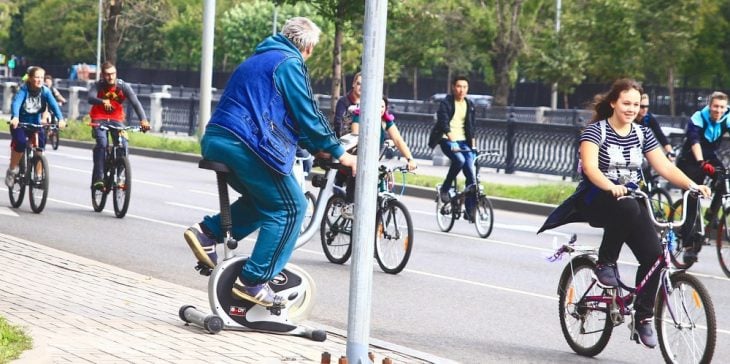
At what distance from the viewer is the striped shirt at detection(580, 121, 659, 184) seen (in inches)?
325

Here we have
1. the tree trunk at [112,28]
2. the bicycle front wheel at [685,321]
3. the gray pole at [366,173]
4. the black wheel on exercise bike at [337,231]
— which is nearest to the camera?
the gray pole at [366,173]

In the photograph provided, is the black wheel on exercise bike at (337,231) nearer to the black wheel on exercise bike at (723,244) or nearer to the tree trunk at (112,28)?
the black wheel on exercise bike at (723,244)

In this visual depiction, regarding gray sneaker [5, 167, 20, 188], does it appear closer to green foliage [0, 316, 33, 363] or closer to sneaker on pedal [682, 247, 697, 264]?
sneaker on pedal [682, 247, 697, 264]

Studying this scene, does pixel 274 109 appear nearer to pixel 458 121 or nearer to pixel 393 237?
pixel 393 237

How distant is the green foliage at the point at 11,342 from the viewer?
21.4ft

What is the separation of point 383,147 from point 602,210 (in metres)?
4.63

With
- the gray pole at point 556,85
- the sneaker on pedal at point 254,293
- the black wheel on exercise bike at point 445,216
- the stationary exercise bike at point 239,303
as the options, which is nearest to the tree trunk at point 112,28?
the black wheel on exercise bike at point 445,216

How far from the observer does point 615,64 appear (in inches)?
2060

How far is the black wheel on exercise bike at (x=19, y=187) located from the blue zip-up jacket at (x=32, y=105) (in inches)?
17.8

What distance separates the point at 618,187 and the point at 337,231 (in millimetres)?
5017

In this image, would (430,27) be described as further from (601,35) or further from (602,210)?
(602,210)

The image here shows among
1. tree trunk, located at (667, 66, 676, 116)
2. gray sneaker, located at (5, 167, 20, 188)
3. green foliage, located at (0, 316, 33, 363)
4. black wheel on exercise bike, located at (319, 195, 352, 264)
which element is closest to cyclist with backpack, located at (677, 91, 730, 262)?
black wheel on exercise bike, located at (319, 195, 352, 264)

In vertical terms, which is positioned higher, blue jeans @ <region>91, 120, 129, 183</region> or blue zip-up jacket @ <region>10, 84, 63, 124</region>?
blue zip-up jacket @ <region>10, 84, 63, 124</region>

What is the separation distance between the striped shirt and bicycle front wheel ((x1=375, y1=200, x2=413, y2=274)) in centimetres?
391
